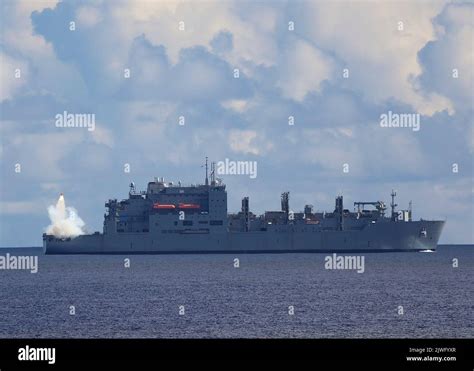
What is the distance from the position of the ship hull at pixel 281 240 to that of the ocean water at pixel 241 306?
134ft

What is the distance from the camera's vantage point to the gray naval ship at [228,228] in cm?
12694

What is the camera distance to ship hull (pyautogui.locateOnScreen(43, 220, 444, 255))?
416 feet

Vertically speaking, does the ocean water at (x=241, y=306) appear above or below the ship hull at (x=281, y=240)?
below

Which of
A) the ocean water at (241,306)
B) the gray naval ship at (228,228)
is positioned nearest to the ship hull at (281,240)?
the gray naval ship at (228,228)

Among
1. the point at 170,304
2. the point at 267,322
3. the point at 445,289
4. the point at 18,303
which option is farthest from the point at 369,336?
the point at 445,289

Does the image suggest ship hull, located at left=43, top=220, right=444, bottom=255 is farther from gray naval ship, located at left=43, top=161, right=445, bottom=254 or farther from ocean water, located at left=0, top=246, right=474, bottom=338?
ocean water, located at left=0, top=246, right=474, bottom=338

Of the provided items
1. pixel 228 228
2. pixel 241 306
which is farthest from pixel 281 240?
pixel 241 306

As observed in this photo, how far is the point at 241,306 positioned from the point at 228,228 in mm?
76574

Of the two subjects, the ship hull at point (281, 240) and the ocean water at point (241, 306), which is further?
the ship hull at point (281, 240)

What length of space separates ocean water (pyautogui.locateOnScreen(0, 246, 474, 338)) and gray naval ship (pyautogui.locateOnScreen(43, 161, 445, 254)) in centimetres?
4092

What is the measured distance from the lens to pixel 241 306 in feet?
169

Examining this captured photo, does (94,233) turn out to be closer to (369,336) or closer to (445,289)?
(445,289)

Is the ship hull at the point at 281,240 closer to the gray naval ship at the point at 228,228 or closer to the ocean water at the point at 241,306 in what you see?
the gray naval ship at the point at 228,228
